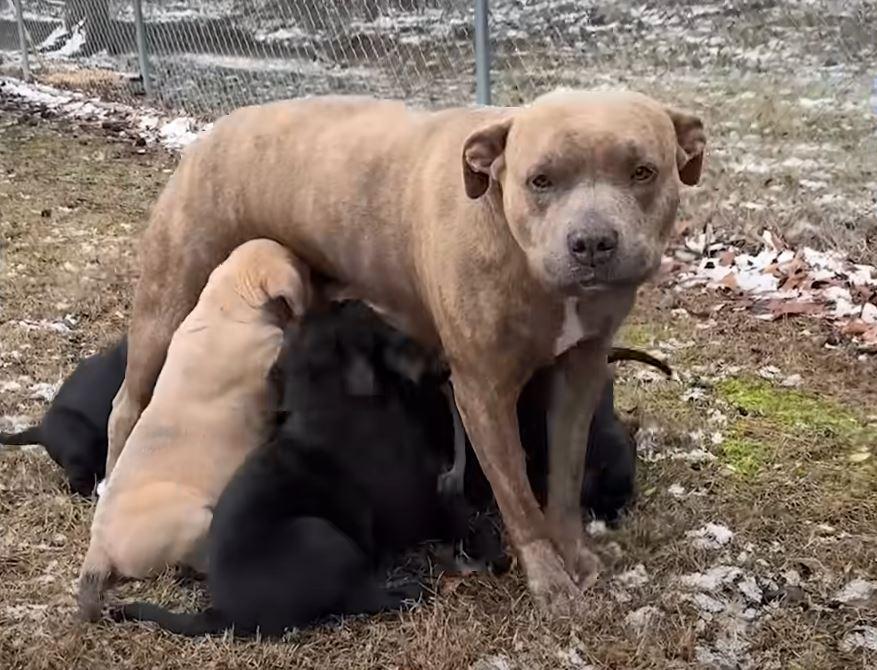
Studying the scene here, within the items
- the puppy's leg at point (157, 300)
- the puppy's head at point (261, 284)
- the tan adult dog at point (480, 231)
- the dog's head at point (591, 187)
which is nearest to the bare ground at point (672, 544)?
the tan adult dog at point (480, 231)

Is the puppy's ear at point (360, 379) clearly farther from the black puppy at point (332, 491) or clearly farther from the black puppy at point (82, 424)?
the black puppy at point (82, 424)

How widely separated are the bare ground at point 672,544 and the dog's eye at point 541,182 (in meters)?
1.13

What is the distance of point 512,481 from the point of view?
3.31 m

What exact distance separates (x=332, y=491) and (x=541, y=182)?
97cm

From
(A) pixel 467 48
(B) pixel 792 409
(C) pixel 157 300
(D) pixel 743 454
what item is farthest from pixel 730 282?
(C) pixel 157 300

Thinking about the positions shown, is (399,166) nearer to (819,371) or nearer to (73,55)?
(819,371)

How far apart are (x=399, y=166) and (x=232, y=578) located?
1.25 metres

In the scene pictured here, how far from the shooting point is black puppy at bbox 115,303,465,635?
3010 millimetres

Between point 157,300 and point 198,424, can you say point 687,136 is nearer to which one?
point 198,424

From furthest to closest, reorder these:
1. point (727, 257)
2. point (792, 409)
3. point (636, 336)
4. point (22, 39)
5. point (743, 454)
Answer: point (22, 39) < point (727, 257) < point (636, 336) < point (792, 409) < point (743, 454)

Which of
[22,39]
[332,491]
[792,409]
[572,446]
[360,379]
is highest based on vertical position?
[360,379]

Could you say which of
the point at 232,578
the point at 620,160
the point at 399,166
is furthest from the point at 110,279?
the point at 620,160

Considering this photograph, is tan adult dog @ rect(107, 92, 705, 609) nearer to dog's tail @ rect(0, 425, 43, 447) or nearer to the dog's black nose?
the dog's black nose

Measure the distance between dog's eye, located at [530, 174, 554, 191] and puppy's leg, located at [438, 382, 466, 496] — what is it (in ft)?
3.04
